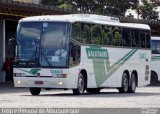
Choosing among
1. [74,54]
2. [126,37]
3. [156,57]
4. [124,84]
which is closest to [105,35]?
[126,37]

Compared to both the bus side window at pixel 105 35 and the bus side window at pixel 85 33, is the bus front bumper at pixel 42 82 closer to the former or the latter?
the bus side window at pixel 85 33

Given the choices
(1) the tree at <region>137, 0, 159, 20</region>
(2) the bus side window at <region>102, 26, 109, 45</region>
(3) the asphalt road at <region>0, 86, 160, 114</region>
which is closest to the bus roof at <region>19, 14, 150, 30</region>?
(2) the bus side window at <region>102, 26, 109, 45</region>

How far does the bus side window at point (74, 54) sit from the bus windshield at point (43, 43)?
0.31m

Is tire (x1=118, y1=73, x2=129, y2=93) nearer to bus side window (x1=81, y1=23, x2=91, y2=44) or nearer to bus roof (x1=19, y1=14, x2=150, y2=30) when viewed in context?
bus roof (x1=19, y1=14, x2=150, y2=30)

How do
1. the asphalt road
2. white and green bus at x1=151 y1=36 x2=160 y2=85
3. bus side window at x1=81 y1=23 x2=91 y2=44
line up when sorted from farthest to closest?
1. white and green bus at x1=151 y1=36 x2=160 y2=85
2. bus side window at x1=81 y1=23 x2=91 y2=44
3. the asphalt road

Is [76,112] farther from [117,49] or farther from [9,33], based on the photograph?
[9,33]

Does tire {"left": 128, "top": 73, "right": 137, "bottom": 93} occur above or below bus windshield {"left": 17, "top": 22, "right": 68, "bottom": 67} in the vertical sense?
below

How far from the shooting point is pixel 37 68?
2464 cm

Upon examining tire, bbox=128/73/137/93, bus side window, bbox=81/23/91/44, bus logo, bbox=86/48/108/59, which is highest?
bus side window, bbox=81/23/91/44

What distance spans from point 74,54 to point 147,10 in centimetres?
5282

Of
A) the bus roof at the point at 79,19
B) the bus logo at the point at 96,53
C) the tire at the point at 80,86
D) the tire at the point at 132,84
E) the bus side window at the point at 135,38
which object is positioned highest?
the bus roof at the point at 79,19

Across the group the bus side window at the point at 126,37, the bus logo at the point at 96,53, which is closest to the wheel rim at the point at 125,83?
the bus side window at the point at 126,37

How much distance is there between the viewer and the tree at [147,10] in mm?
76688

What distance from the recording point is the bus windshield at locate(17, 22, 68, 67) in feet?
80.2
